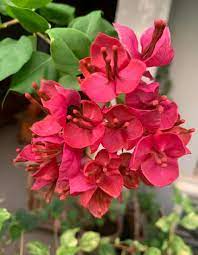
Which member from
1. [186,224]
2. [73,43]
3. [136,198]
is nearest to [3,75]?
[73,43]

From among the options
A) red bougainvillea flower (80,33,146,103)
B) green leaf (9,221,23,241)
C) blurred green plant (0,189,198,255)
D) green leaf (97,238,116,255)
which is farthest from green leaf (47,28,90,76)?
green leaf (97,238,116,255)

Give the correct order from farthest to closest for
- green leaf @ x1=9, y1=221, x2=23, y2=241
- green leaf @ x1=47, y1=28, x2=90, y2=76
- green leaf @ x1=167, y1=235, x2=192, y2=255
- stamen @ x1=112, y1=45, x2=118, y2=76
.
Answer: green leaf @ x1=167, y1=235, x2=192, y2=255 → green leaf @ x1=9, y1=221, x2=23, y2=241 → green leaf @ x1=47, y1=28, x2=90, y2=76 → stamen @ x1=112, y1=45, x2=118, y2=76

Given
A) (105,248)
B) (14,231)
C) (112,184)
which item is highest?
(112,184)

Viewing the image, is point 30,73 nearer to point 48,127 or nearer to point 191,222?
point 48,127

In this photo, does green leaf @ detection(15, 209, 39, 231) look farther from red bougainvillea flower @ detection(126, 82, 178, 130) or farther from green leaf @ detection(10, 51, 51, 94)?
red bougainvillea flower @ detection(126, 82, 178, 130)

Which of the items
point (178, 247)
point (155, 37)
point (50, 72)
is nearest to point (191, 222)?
point (178, 247)

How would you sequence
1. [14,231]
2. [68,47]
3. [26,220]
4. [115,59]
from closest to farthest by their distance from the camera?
[115,59]
[68,47]
[14,231]
[26,220]

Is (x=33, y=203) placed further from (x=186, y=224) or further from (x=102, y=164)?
(x=102, y=164)
